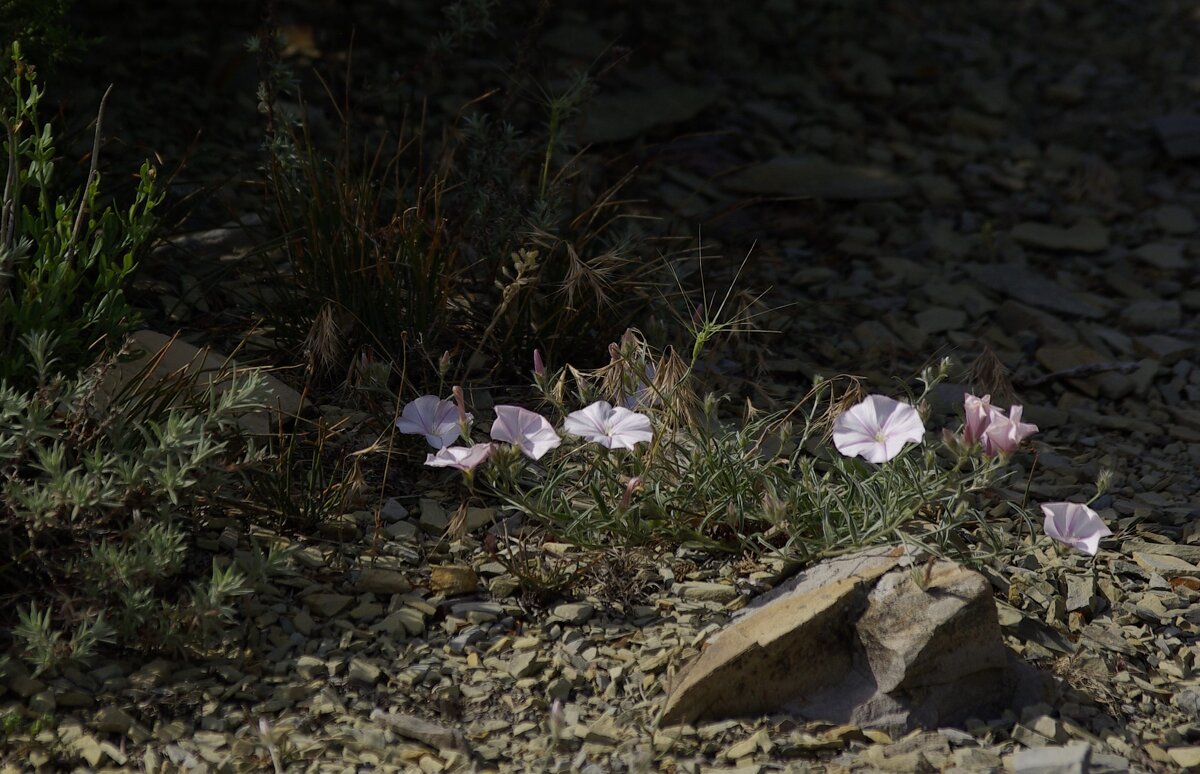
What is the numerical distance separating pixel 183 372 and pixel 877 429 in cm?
152

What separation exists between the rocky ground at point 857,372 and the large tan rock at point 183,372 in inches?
14.1

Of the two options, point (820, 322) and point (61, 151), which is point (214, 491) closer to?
point (61, 151)

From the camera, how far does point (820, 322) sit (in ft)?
14.0

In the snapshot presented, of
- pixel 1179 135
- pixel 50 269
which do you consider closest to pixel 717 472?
pixel 50 269

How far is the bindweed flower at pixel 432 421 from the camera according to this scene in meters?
2.91

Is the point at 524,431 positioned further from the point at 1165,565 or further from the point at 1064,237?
the point at 1064,237

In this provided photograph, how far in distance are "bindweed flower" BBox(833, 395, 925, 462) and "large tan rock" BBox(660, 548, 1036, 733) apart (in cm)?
26

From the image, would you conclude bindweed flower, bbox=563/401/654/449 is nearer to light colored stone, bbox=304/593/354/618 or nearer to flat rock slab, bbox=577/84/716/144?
light colored stone, bbox=304/593/354/618

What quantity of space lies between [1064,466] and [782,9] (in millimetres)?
3624

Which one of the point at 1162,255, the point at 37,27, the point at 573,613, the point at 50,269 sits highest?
the point at 37,27

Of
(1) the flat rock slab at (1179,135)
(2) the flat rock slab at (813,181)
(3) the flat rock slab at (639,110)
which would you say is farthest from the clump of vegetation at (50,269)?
(1) the flat rock slab at (1179,135)

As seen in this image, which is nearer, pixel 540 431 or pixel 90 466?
pixel 90 466

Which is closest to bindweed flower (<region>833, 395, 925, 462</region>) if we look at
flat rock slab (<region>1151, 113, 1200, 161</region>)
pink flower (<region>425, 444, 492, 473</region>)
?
pink flower (<region>425, 444, 492, 473</region>)

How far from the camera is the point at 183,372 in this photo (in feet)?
9.45
